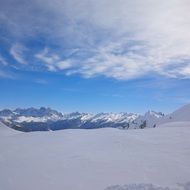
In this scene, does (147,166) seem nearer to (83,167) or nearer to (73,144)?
(83,167)

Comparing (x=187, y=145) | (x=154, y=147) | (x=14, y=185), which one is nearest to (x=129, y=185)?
(x=14, y=185)

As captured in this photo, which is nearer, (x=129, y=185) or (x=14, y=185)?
(x=129, y=185)

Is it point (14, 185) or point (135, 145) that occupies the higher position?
point (135, 145)

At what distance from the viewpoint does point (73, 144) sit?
694 inches

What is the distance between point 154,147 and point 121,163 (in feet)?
13.1

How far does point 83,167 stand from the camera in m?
12.2

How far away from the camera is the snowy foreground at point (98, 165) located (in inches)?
400

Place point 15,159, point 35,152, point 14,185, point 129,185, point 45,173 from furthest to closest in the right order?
point 35,152 < point 15,159 < point 45,173 < point 14,185 < point 129,185

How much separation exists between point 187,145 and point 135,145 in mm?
3039

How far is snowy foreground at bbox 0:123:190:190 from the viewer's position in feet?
33.3

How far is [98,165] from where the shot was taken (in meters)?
12.3

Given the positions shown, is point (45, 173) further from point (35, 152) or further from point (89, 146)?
point (89, 146)

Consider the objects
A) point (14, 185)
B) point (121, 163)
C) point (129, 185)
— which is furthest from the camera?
point (121, 163)

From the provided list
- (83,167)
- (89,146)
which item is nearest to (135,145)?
(89,146)
